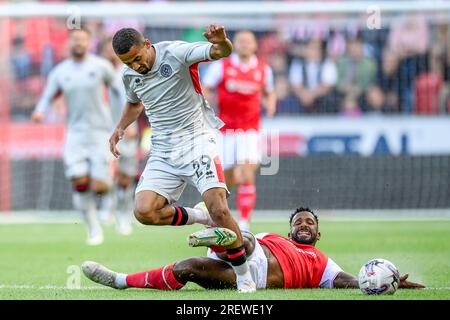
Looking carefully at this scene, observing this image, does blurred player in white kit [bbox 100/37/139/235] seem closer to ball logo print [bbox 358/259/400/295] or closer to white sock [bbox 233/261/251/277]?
white sock [bbox 233/261/251/277]

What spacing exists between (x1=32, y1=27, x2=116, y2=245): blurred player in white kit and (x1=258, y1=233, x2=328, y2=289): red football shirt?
592 centimetres

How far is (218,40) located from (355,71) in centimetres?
1059

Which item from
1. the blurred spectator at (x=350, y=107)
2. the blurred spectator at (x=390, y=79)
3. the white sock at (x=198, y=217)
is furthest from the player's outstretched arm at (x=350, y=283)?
the blurred spectator at (x=390, y=79)

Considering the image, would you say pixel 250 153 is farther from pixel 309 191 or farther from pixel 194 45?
pixel 194 45

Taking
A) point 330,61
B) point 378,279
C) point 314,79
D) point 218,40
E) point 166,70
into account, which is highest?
point 330,61

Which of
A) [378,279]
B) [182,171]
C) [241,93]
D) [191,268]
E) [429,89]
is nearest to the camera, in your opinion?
[378,279]

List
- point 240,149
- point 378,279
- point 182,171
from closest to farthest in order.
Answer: point 378,279, point 182,171, point 240,149

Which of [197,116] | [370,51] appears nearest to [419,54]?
[370,51]

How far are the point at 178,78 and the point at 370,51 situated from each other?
1001cm

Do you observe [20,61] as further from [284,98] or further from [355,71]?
[355,71]

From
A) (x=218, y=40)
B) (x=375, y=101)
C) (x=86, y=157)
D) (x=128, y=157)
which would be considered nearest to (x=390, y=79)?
(x=375, y=101)

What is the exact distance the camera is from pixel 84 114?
13773 millimetres

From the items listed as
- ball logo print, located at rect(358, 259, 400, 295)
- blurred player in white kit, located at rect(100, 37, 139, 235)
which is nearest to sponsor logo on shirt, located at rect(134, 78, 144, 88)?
ball logo print, located at rect(358, 259, 400, 295)

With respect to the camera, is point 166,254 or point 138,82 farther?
point 166,254
